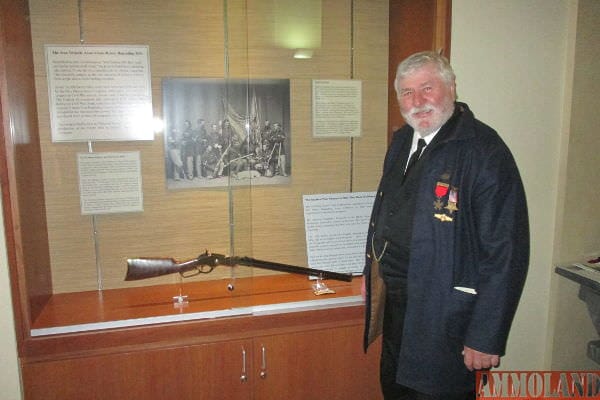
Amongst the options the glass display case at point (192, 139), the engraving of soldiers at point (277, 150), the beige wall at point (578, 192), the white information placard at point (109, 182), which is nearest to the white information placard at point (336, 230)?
the glass display case at point (192, 139)

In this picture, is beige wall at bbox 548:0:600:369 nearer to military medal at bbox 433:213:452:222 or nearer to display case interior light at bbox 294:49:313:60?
military medal at bbox 433:213:452:222

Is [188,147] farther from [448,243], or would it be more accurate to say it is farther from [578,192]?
[578,192]

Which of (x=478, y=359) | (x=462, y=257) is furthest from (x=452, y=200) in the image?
(x=478, y=359)

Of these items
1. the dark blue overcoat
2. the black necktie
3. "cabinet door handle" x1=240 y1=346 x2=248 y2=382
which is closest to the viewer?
the dark blue overcoat

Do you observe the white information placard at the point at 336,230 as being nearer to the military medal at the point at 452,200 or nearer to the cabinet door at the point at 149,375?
the cabinet door at the point at 149,375

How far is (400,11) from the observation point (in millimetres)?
1955

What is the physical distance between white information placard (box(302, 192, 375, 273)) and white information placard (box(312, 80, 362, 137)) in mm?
326

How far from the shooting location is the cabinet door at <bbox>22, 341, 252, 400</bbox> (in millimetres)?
1514

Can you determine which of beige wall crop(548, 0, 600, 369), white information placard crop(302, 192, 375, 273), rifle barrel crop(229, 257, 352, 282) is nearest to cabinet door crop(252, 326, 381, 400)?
rifle barrel crop(229, 257, 352, 282)

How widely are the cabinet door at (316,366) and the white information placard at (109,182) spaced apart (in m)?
0.85

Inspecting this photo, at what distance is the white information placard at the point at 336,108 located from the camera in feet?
6.71

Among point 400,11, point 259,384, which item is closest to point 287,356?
point 259,384

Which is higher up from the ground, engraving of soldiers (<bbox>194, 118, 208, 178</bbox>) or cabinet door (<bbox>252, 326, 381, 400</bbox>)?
engraving of soldiers (<bbox>194, 118, 208, 178</bbox>)

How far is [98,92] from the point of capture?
67.8 inches
